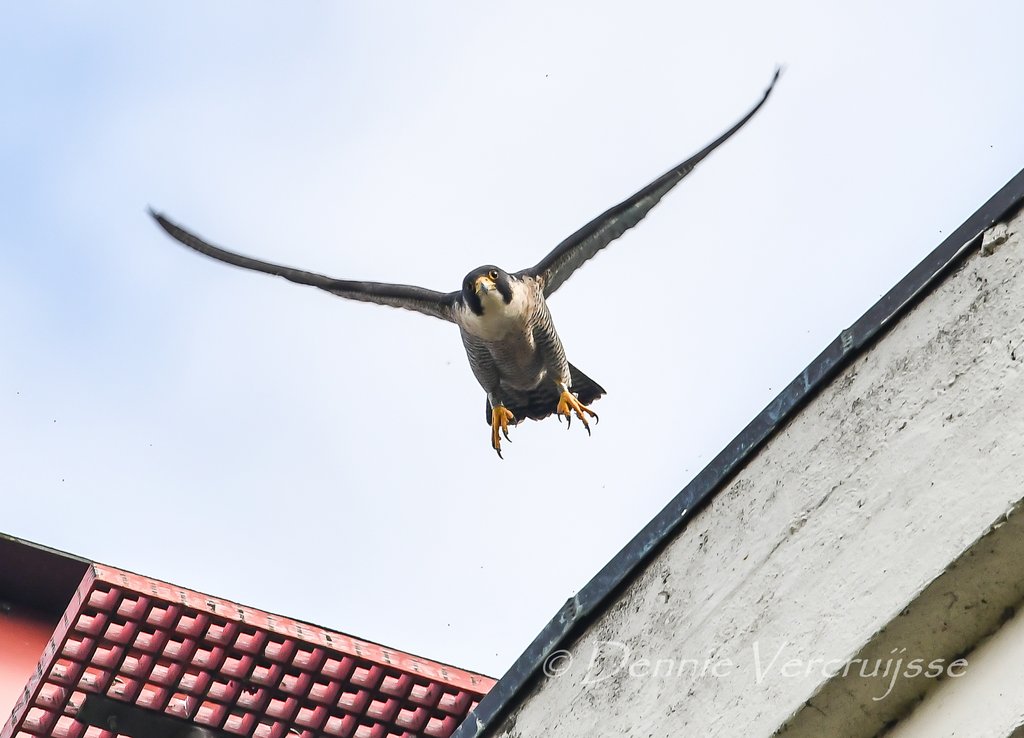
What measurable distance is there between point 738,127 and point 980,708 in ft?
17.3

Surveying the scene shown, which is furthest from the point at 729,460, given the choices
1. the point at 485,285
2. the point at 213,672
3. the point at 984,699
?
the point at 485,285

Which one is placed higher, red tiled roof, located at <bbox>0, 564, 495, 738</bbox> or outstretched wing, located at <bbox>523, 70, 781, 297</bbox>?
outstretched wing, located at <bbox>523, 70, 781, 297</bbox>

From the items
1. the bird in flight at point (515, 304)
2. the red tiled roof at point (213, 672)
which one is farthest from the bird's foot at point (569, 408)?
the red tiled roof at point (213, 672)

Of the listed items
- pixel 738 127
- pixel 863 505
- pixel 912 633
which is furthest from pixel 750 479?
pixel 738 127

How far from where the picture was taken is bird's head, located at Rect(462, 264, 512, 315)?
8.12 meters

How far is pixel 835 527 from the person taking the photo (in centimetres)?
316

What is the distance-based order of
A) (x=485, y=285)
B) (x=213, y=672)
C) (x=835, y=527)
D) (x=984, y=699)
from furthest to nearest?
(x=485, y=285) < (x=213, y=672) < (x=835, y=527) < (x=984, y=699)

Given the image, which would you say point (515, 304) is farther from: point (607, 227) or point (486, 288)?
point (607, 227)

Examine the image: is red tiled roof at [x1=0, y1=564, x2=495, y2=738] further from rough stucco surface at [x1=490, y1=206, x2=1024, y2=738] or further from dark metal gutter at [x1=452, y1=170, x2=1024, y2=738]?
rough stucco surface at [x1=490, y1=206, x2=1024, y2=738]

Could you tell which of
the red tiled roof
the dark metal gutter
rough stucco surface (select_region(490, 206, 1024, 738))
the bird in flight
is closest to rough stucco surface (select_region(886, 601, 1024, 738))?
rough stucco surface (select_region(490, 206, 1024, 738))

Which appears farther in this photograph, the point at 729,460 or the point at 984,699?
the point at 729,460

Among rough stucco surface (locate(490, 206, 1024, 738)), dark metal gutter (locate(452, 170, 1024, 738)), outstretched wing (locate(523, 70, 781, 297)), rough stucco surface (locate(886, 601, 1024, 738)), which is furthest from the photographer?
outstretched wing (locate(523, 70, 781, 297))

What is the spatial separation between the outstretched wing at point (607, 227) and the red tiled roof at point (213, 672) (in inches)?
131

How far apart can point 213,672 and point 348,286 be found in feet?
11.4
